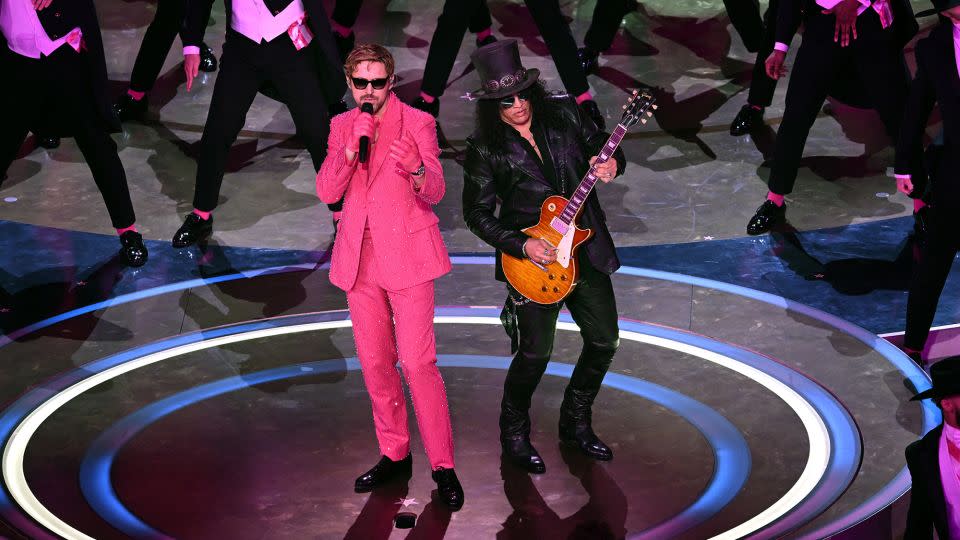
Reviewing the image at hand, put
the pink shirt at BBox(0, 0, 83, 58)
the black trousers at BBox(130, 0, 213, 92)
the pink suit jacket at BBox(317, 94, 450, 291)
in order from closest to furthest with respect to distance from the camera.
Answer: the pink suit jacket at BBox(317, 94, 450, 291) → the pink shirt at BBox(0, 0, 83, 58) → the black trousers at BBox(130, 0, 213, 92)

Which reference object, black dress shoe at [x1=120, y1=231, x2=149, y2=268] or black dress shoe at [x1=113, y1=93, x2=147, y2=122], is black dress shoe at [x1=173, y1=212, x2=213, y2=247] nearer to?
black dress shoe at [x1=120, y1=231, x2=149, y2=268]

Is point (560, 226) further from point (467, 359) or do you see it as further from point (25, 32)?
point (25, 32)

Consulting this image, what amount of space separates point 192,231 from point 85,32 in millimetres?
1260

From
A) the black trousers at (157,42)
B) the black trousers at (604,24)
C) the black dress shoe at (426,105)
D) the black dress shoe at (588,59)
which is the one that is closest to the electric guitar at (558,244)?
the black dress shoe at (426,105)

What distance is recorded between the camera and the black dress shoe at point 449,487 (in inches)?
203

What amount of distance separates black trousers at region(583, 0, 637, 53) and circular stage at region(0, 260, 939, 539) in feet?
9.06

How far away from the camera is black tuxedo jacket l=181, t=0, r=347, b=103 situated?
7266 mm

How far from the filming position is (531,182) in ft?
17.2

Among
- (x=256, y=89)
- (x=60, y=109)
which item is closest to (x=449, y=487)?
(x=256, y=89)

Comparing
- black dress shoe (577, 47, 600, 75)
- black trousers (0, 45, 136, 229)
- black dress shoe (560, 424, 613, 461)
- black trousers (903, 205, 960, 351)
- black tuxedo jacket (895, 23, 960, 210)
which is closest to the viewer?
black dress shoe (560, 424, 613, 461)

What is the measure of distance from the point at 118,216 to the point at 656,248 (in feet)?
9.36

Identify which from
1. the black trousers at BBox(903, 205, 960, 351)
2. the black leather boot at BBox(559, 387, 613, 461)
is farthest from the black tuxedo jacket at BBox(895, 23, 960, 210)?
the black leather boot at BBox(559, 387, 613, 461)

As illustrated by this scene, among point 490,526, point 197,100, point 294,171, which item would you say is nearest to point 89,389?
point 490,526

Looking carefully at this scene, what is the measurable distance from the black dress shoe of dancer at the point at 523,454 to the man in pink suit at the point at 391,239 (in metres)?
0.33
